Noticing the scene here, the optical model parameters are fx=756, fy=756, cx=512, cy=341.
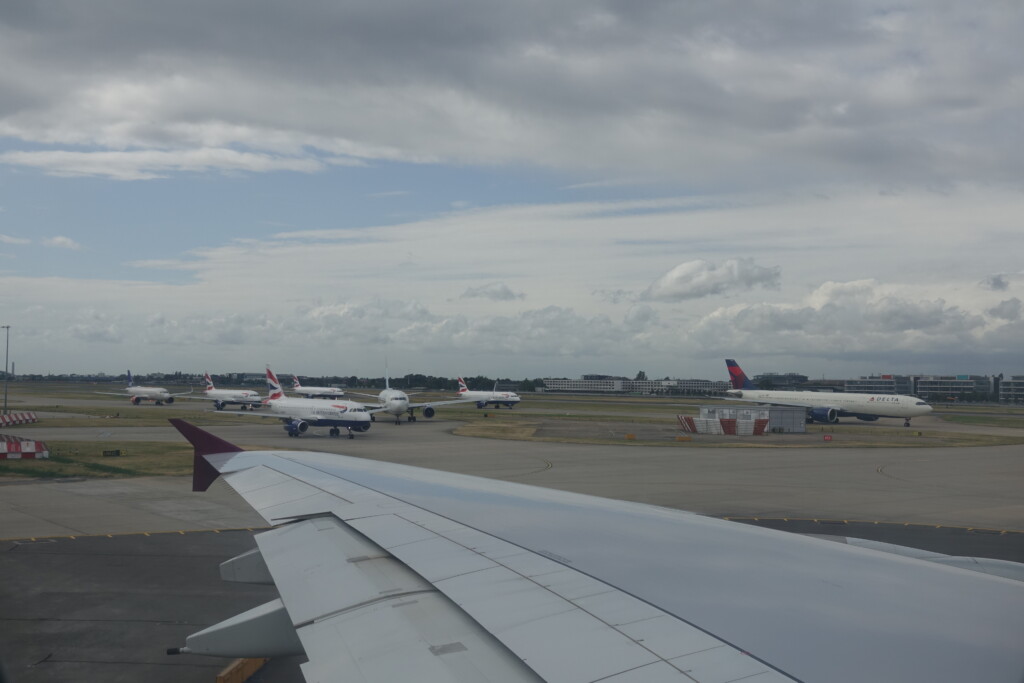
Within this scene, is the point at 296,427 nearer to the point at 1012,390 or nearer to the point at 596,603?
the point at 596,603

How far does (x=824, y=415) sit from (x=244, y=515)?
56869 mm

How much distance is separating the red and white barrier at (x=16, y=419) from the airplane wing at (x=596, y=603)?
5882 centimetres

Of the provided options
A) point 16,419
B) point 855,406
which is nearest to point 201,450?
point 16,419

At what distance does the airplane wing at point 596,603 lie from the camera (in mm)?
3512

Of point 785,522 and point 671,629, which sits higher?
point 671,629

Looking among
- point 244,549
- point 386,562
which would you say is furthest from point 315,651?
point 244,549

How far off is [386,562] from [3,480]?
91.8 ft

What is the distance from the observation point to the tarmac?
11000mm

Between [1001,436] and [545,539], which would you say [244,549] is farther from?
[1001,436]

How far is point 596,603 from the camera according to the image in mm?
4328

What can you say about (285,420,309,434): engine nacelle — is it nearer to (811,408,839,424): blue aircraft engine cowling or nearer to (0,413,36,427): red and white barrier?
(0,413,36,427): red and white barrier

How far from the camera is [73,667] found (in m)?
9.86

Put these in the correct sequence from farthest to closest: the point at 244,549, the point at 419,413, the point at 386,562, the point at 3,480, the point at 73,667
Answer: the point at 419,413 < the point at 3,480 < the point at 244,549 < the point at 73,667 < the point at 386,562

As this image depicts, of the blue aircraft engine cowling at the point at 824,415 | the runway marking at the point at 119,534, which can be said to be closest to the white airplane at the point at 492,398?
the blue aircraft engine cowling at the point at 824,415
